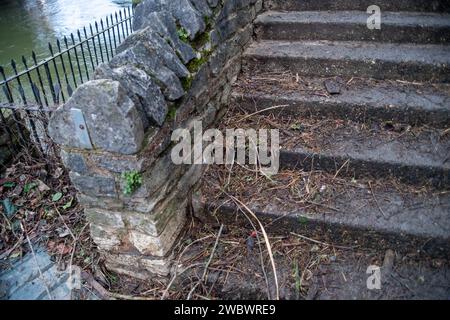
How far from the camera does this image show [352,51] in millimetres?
2760

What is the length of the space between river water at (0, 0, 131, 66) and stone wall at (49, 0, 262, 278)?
6798mm

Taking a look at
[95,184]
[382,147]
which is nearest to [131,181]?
[95,184]

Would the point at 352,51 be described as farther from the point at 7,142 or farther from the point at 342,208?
the point at 7,142

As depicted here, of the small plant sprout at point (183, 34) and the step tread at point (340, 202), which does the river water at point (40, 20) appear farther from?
the step tread at point (340, 202)

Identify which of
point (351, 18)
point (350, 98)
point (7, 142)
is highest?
point (351, 18)

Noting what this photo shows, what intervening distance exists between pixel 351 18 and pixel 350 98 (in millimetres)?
884

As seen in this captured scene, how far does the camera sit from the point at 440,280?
1836mm

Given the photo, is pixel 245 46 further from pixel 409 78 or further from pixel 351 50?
pixel 409 78

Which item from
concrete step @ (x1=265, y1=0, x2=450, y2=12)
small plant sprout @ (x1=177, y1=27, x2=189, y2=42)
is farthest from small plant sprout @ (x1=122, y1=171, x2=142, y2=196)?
concrete step @ (x1=265, y1=0, x2=450, y2=12)

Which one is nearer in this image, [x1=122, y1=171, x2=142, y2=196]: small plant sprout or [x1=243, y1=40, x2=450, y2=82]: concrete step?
[x1=122, y1=171, x2=142, y2=196]: small plant sprout

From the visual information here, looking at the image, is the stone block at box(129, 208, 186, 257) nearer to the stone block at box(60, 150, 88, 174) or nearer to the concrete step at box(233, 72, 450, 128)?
the stone block at box(60, 150, 88, 174)

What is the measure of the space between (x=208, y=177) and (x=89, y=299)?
3.32 feet

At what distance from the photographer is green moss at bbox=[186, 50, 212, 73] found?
208 cm
